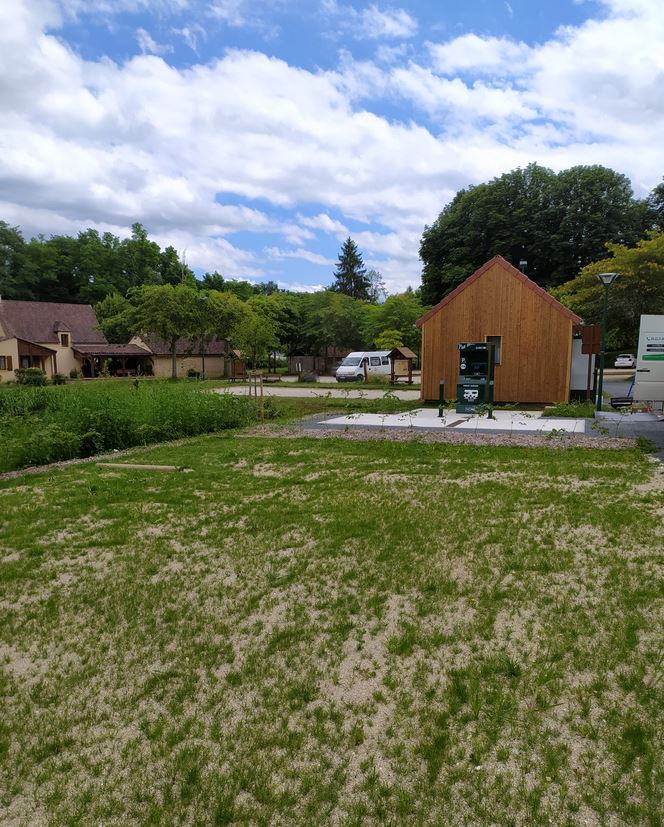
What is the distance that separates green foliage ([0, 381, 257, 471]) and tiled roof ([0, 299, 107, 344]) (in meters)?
36.8

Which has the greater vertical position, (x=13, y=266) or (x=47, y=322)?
(x=13, y=266)

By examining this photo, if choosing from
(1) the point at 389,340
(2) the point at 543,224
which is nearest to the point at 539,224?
(2) the point at 543,224

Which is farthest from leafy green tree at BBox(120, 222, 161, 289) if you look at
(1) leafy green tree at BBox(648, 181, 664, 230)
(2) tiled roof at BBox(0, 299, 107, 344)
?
(1) leafy green tree at BBox(648, 181, 664, 230)

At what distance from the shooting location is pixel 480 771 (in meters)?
2.70

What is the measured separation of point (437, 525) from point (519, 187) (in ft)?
160

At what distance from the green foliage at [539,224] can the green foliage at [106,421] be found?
35.1 meters

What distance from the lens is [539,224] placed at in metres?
46.5

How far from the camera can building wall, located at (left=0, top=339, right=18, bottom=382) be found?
4372 centimetres

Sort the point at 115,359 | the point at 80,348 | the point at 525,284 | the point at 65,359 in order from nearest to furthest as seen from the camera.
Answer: the point at 525,284 < the point at 65,359 < the point at 80,348 < the point at 115,359

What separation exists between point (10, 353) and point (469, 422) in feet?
133

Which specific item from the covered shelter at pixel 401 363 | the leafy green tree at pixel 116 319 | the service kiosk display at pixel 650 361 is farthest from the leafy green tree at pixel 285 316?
the service kiosk display at pixel 650 361

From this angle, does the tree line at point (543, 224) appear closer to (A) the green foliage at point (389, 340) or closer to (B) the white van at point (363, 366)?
(A) the green foliage at point (389, 340)

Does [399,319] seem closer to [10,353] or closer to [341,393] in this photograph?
[341,393]

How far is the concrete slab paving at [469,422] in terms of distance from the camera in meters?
13.8
